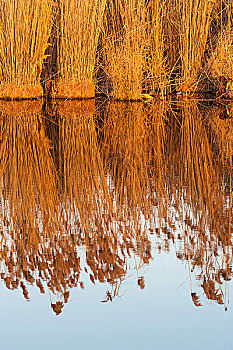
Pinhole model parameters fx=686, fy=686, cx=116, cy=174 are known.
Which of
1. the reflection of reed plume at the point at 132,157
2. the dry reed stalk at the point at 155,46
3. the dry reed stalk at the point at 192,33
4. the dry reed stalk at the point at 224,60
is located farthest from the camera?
the dry reed stalk at the point at 192,33

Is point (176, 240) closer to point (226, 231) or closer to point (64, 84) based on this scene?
point (226, 231)

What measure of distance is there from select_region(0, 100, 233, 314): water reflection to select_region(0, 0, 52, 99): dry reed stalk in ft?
8.47

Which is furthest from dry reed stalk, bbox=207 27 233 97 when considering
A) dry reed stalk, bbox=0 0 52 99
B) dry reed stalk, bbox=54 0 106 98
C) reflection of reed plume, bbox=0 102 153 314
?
reflection of reed plume, bbox=0 102 153 314

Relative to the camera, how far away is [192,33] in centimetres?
→ 880

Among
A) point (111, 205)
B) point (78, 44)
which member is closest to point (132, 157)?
point (111, 205)

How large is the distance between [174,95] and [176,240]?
699cm

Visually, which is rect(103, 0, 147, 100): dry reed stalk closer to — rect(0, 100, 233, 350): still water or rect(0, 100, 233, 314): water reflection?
rect(0, 100, 233, 314): water reflection

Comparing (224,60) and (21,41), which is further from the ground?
(21,41)

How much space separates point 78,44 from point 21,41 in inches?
28.8

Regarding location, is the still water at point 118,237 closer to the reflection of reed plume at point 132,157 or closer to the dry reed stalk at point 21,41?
the reflection of reed plume at point 132,157

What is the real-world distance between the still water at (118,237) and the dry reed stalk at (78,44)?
3.33 meters

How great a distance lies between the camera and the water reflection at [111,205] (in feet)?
7.85

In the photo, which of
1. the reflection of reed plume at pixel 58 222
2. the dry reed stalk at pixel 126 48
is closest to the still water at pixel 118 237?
the reflection of reed plume at pixel 58 222

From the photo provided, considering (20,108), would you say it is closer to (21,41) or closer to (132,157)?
(21,41)
